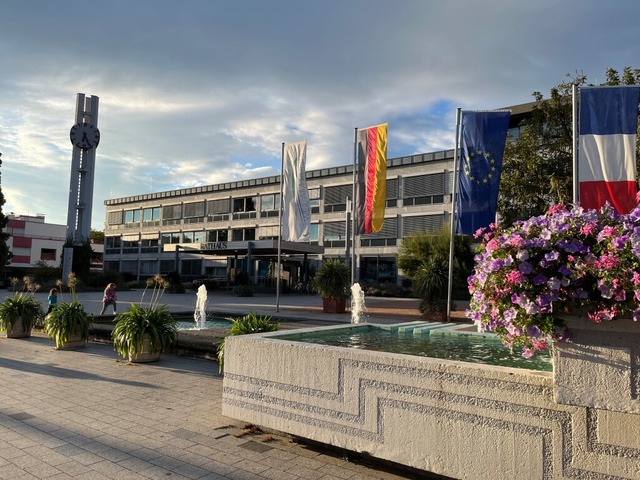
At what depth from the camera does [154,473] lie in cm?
446

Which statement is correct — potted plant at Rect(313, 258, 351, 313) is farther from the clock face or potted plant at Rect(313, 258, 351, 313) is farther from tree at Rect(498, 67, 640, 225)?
the clock face

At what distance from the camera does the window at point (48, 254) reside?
91.0 metres

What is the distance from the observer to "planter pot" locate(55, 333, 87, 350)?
448 inches

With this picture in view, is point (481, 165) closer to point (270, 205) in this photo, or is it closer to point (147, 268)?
point (270, 205)

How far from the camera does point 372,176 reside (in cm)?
1764

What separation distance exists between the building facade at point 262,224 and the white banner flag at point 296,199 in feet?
55.4

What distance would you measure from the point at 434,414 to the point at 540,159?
18.8 metres

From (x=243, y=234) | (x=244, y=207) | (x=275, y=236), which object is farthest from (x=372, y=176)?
(x=244, y=207)

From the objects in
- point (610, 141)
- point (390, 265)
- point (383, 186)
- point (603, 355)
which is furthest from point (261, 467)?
point (390, 265)

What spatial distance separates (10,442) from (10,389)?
2.82m

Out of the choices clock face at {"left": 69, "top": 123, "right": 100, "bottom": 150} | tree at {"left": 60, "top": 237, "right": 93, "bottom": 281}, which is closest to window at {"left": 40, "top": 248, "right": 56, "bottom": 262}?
tree at {"left": 60, "top": 237, "right": 93, "bottom": 281}

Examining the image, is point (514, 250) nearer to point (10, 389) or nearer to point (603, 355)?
point (603, 355)

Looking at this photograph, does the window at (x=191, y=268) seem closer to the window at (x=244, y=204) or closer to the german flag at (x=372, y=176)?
the window at (x=244, y=204)

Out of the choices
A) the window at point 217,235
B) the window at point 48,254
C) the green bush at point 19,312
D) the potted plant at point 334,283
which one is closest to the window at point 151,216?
the window at point 217,235
